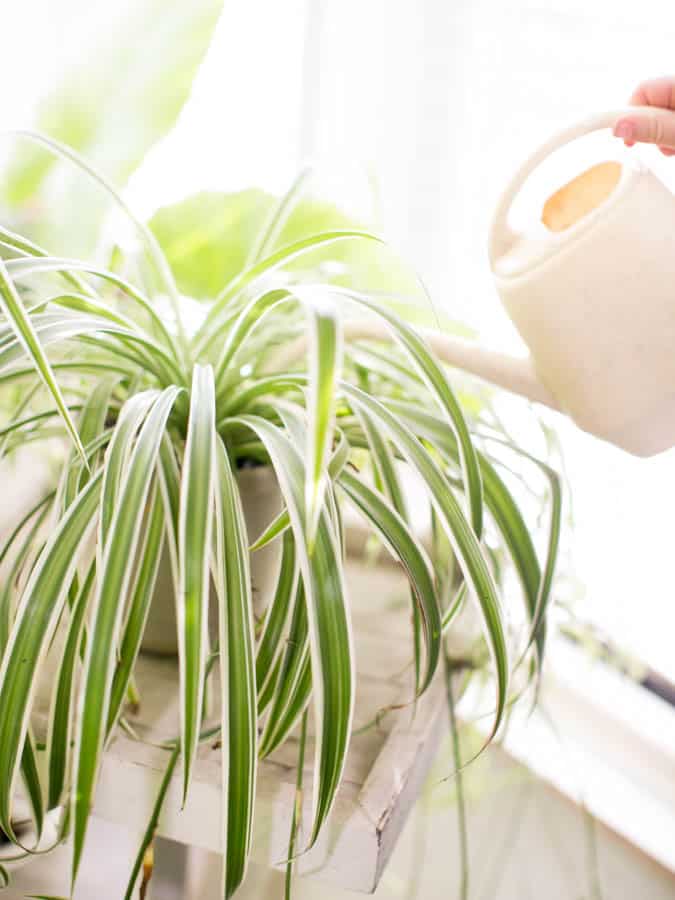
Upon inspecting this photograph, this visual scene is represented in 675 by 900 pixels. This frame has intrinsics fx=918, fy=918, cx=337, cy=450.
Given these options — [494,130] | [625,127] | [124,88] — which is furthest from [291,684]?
[494,130]

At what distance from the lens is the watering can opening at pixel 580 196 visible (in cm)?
54

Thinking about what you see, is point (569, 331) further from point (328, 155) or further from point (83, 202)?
point (328, 155)

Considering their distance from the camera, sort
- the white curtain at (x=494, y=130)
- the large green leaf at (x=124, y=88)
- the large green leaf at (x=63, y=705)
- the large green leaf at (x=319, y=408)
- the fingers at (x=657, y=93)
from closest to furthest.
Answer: the large green leaf at (x=319, y=408) < the large green leaf at (x=63, y=705) < the fingers at (x=657, y=93) < the large green leaf at (x=124, y=88) < the white curtain at (x=494, y=130)

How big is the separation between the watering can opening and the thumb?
19 millimetres

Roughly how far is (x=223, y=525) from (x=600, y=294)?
0.24m

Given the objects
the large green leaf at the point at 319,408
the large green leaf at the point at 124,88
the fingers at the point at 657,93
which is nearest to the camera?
the large green leaf at the point at 319,408

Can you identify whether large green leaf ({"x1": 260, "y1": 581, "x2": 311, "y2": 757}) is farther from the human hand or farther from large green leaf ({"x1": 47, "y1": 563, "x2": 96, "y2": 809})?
the human hand

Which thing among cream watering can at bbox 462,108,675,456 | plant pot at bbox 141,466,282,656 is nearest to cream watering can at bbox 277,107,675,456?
cream watering can at bbox 462,108,675,456

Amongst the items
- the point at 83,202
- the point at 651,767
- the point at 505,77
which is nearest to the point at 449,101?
the point at 505,77

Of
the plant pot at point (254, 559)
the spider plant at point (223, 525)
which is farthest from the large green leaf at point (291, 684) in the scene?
the plant pot at point (254, 559)

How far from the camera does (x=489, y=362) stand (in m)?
0.60

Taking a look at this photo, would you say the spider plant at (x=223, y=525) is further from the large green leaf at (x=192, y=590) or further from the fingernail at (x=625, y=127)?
the fingernail at (x=625, y=127)

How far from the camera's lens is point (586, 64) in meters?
0.93

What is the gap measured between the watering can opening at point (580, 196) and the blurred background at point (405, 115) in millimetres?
67
